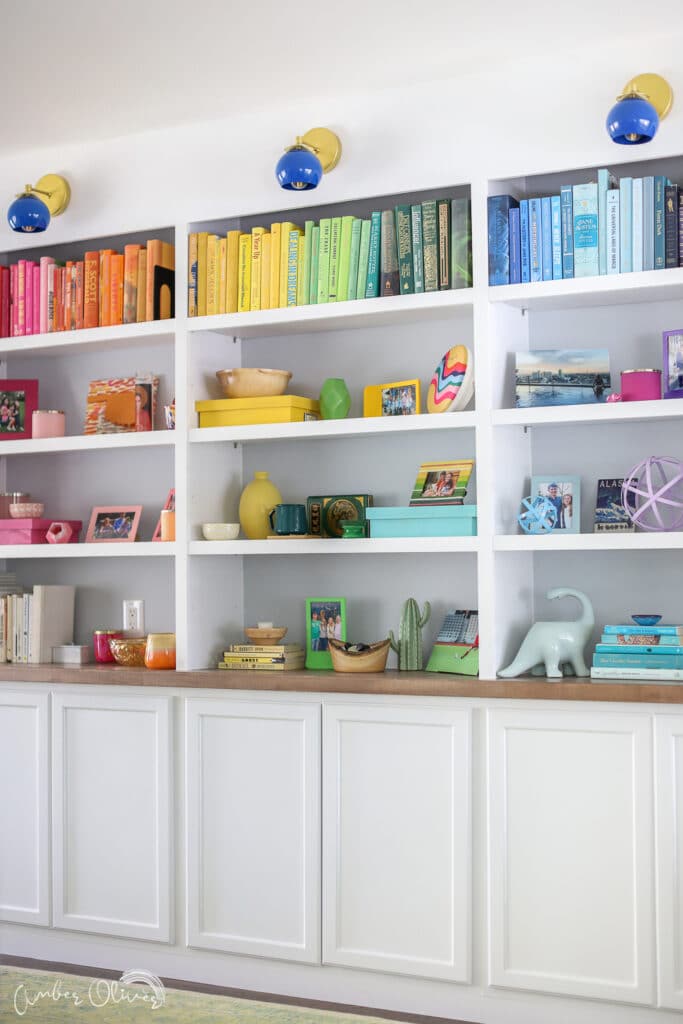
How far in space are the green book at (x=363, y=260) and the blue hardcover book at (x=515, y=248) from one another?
46 cm

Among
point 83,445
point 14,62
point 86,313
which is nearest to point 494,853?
point 83,445

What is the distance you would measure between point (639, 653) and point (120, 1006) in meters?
1.68

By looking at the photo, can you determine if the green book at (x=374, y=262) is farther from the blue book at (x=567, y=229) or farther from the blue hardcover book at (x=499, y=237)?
the blue book at (x=567, y=229)

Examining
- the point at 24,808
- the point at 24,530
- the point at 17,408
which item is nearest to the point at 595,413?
the point at 24,530

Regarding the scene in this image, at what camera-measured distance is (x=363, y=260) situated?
3605 millimetres

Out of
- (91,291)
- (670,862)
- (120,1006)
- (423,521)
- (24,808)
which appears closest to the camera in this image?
(120,1006)

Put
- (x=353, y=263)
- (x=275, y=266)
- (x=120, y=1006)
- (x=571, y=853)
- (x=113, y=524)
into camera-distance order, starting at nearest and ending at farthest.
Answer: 1. (x=120, y=1006)
2. (x=571, y=853)
3. (x=353, y=263)
4. (x=275, y=266)
5. (x=113, y=524)

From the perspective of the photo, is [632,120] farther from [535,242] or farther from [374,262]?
[374,262]

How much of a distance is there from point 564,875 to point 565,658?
608 mm

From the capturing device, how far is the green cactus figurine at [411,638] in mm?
3621

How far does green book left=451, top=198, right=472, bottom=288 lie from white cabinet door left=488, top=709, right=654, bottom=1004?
1286 millimetres

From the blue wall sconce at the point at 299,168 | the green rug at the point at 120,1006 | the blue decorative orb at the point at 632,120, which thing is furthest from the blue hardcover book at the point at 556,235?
the green rug at the point at 120,1006

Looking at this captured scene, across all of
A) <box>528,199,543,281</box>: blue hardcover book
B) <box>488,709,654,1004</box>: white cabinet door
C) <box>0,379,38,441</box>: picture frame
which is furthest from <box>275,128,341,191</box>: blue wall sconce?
<box>488,709,654,1004</box>: white cabinet door

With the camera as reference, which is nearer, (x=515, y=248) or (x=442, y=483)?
(x=515, y=248)
